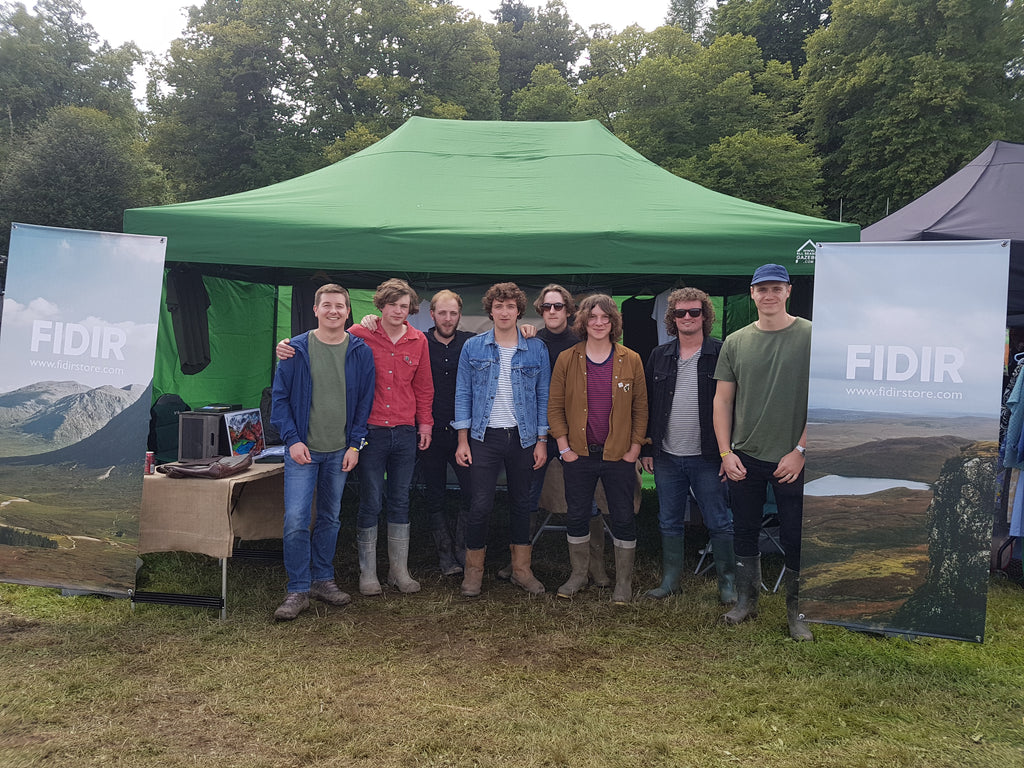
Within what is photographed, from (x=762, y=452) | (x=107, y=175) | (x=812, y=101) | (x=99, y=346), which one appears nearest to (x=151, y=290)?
(x=99, y=346)

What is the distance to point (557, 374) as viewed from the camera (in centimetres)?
333

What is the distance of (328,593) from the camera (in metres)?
3.36

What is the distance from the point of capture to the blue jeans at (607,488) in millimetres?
3270

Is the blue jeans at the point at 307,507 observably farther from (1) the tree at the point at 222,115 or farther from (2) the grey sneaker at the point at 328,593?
(1) the tree at the point at 222,115

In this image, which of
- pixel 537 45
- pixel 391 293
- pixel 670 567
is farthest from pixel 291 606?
pixel 537 45

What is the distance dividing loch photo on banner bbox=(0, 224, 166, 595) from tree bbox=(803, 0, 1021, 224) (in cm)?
1679

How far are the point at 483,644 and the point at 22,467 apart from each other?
204cm

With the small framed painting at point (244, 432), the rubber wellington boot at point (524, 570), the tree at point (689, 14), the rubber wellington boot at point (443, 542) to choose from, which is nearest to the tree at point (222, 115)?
the tree at point (689, 14)

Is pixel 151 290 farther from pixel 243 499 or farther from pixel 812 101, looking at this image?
pixel 812 101

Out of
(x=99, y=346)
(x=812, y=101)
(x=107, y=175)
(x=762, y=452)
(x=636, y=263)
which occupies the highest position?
(x=812, y=101)

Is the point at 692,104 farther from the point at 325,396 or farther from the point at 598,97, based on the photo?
Answer: the point at 325,396

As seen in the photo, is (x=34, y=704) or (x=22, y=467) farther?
(x=22, y=467)

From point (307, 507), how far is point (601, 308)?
5.16ft

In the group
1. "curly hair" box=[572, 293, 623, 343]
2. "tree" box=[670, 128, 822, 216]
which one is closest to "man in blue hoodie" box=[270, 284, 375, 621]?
"curly hair" box=[572, 293, 623, 343]
